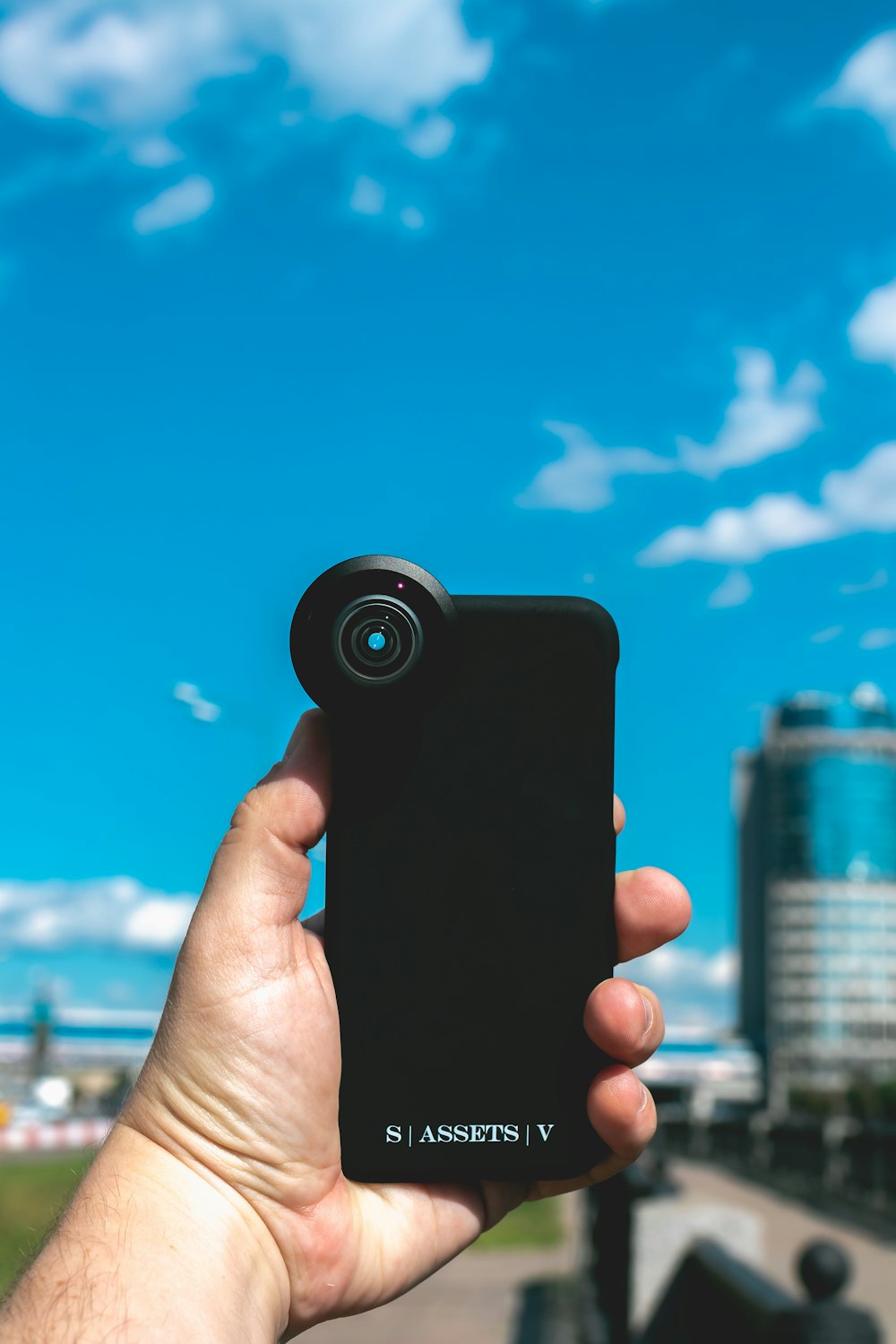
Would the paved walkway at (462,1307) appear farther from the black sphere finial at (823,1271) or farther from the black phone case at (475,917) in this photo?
the black phone case at (475,917)

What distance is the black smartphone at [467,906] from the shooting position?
9.75 feet

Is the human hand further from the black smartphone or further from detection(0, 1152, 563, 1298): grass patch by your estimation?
detection(0, 1152, 563, 1298): grass patch

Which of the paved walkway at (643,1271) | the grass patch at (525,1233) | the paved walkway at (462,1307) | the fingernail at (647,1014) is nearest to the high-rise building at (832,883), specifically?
the grass patch at (525,1233)

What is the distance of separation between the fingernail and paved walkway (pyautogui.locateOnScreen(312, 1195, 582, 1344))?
8.00m

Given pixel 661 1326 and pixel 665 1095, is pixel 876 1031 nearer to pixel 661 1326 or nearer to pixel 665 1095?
pixel 665 1095

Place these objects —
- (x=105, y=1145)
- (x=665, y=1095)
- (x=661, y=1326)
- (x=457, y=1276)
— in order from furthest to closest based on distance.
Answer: (x=665, y=1095)
(x=457, y=1276)
(x=661, y=1326)
(x=105, y=1145)

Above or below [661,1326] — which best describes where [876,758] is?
above

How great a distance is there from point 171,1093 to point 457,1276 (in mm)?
12083

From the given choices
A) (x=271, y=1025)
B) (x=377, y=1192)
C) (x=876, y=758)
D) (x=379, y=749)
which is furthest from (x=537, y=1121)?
(x=876, y=758)

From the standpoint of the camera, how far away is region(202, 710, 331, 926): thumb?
3.00 metres

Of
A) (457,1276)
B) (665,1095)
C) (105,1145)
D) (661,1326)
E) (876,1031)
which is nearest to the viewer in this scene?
(105,1145)

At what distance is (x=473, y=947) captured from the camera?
9.88ft

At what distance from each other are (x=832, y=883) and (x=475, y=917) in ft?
606

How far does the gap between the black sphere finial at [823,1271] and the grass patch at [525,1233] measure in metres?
10.2
